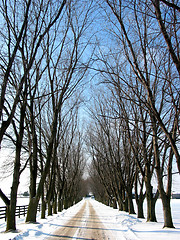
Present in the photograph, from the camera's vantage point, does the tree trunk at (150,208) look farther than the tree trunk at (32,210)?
Yes

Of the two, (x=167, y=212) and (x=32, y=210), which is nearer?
(x=167, y=212)

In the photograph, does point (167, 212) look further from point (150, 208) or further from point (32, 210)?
point (32, 210)

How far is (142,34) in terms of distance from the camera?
22.4ft

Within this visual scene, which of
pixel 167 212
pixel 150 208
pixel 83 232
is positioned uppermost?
pixel 167 212

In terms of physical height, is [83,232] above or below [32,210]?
below

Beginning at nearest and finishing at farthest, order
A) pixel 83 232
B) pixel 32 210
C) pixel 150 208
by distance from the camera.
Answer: pixel 83 232 < pixel 32 210 < pixel 150 208

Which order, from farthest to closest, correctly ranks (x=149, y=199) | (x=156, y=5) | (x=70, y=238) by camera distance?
(x=149, y=199), (x=70, y=238), (x=156, y=5)

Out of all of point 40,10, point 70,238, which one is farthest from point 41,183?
point 40,10

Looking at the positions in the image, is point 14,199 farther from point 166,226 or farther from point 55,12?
point 55,12

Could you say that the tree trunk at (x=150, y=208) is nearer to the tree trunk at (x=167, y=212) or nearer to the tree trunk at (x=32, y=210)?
the tree trunk at (x=167, y=212)

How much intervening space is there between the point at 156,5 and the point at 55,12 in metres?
4.08

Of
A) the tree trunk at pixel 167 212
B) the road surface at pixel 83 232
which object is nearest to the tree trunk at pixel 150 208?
the road surface at pixel 83 232

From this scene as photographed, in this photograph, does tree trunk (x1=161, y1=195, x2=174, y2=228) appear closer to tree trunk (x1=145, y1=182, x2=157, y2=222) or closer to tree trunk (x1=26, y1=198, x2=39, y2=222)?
tree trunk (x1=145, y1=182, x2=157, y2=222)

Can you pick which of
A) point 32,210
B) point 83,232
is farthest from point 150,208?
point 32,210
